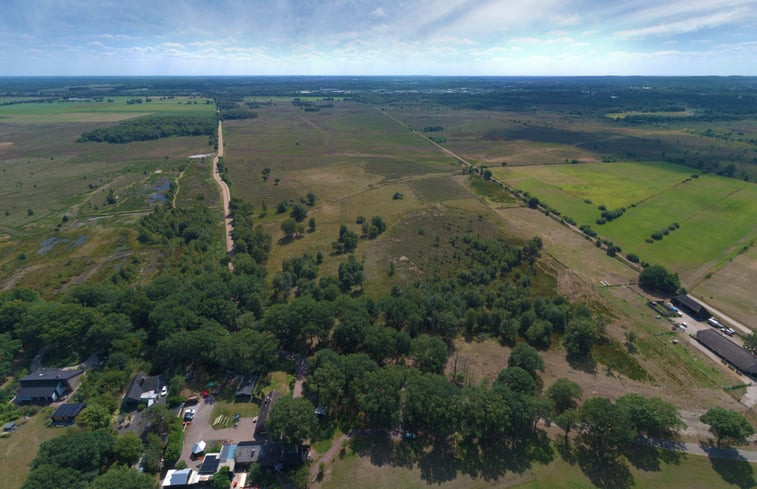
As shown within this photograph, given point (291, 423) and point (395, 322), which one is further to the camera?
point (395, 322)

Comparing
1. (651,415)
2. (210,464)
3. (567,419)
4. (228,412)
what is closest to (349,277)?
(228,412)

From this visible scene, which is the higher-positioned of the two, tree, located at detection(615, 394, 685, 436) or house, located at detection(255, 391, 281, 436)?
tree, located at detection(615, 394, 685, 436)

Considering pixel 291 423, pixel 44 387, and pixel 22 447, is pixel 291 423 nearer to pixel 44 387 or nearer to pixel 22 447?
pixel 22 447

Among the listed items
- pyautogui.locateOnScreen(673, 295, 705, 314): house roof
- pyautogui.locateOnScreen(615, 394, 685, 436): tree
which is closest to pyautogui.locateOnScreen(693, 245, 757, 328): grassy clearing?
pyautogui.locateOnScreen(673, 295, 705, 314): house roof

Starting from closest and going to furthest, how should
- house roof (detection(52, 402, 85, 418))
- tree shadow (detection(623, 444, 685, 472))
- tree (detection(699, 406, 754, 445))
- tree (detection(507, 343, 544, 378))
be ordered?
tree (detection(699, 406, 754, 445))
tree shadow (detection(623, 444, 685, 472))
house roof (detection(52, 402, 85, 418))
tree (detection(507, 343, 544, 378))

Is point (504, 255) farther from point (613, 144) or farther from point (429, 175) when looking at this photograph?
point (613, 144)

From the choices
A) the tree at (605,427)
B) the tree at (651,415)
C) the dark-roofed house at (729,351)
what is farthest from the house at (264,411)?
the dark-roofed house at (729,351)

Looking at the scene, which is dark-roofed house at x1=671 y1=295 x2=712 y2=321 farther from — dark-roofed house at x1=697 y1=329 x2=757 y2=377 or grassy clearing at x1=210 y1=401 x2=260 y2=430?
Result: grassy clearing at x1=210 y1=401 x2=260 y2=430

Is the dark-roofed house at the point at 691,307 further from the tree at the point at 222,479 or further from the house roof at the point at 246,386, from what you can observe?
the tree at the point at 222,479
